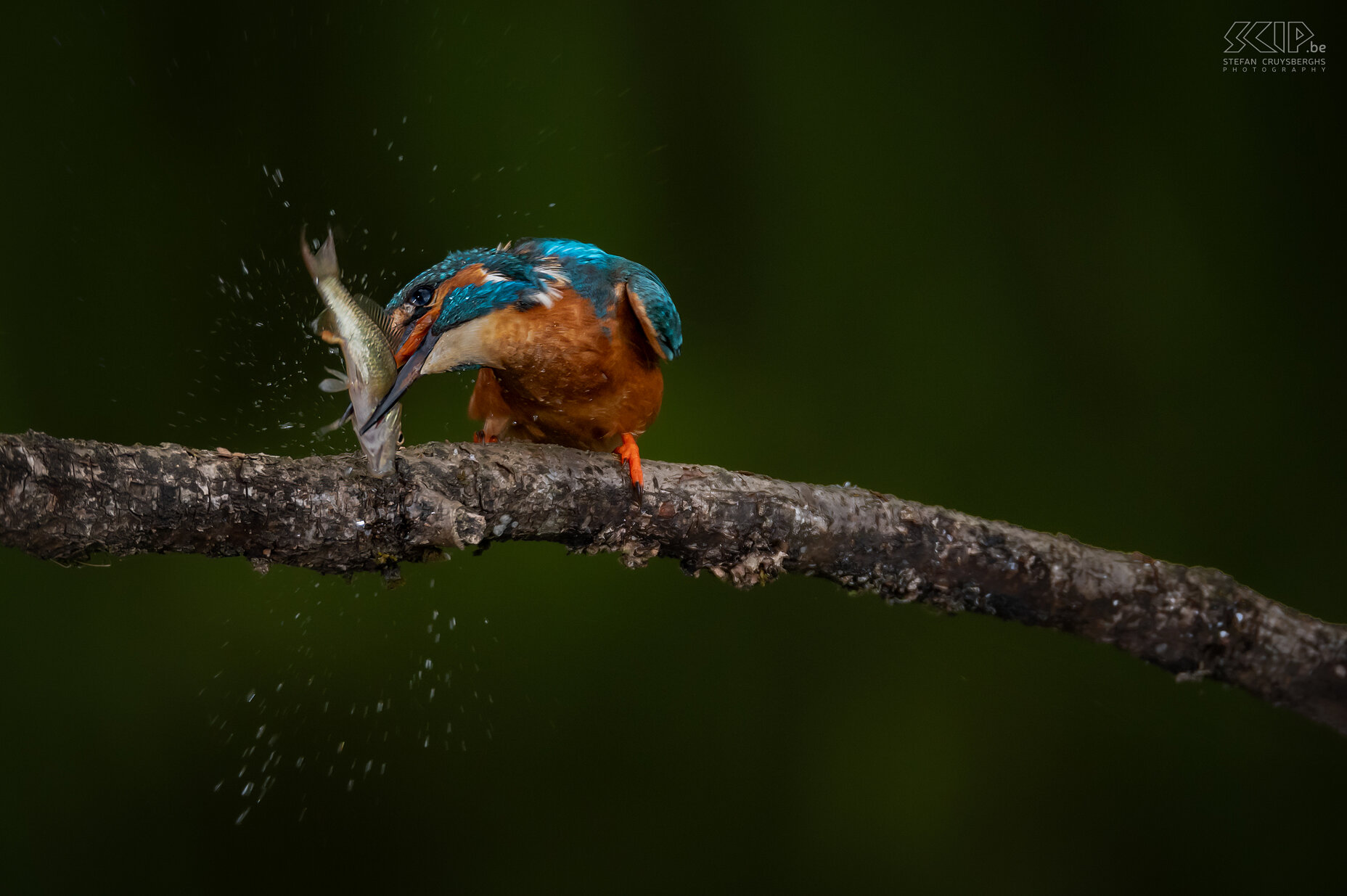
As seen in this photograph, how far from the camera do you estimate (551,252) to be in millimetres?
1602

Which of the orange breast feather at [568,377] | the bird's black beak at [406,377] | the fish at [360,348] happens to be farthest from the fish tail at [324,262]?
the orange breast feather at [568,377]

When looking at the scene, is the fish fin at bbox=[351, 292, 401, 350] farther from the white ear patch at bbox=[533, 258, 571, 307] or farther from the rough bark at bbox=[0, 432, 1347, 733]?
the white ear patch at bbox=[533, 258, 571, 307]

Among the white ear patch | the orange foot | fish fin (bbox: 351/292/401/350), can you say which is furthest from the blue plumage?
the orange foot

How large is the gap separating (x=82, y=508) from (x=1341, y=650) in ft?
5.60

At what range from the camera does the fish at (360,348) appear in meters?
1.13

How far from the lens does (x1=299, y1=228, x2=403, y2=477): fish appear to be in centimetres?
113

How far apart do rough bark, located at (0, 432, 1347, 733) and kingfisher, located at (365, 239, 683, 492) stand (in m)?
0.11

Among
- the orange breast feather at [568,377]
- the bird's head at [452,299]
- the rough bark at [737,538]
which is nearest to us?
the rough bark at [737,538]

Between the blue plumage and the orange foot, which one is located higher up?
the blue plumage

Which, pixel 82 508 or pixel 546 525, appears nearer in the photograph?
pixel 82 508

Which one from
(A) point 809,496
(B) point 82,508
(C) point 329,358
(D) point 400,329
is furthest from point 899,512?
(C) point 329,358

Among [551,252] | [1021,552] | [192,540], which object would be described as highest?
[551,252]

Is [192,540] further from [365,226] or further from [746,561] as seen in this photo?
[365,226]

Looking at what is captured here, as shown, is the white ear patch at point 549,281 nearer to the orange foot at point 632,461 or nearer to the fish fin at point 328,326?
the orange foot at point 632,461
